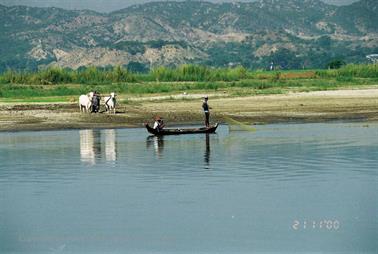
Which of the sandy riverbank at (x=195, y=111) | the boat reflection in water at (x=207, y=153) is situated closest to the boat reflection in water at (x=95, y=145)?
the boat reflection in water at (x=207, y=153)

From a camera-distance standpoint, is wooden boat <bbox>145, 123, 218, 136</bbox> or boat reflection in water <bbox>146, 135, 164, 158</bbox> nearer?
boat reflection in water <bbox>146, 135, 164, 158</bbox>

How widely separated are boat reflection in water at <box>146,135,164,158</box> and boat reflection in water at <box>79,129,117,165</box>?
4.14 feet

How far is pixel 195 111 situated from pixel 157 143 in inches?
568

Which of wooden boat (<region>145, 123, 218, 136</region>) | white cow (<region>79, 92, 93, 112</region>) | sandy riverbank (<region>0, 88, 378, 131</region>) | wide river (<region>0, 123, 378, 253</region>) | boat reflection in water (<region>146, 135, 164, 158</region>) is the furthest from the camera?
white cow (<region>79, 92, 93, 112</region>)

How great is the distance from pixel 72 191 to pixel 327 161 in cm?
832

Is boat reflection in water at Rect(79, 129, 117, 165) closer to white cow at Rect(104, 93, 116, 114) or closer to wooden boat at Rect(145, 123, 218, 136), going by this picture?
wooden boat at Rect(145, 123, 218, 136)

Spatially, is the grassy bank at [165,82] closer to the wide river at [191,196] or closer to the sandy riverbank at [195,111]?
the sandy riverbank at [195,111]

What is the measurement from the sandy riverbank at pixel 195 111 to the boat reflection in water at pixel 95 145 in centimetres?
330

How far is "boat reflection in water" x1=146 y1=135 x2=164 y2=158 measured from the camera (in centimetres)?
3161

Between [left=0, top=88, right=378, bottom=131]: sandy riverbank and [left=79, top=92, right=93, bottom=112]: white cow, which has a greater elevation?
[left=79, top=92, right=93, bottom=112]: white cow

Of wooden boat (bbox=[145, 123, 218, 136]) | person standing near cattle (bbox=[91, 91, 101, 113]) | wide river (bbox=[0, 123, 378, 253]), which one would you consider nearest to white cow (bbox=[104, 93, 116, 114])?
person standing near cattle (bbox=[91, 91, 101, 113])

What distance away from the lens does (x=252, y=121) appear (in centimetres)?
4425

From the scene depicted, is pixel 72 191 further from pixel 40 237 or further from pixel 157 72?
pixel 157 72

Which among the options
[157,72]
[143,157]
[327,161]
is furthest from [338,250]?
[157,72]
